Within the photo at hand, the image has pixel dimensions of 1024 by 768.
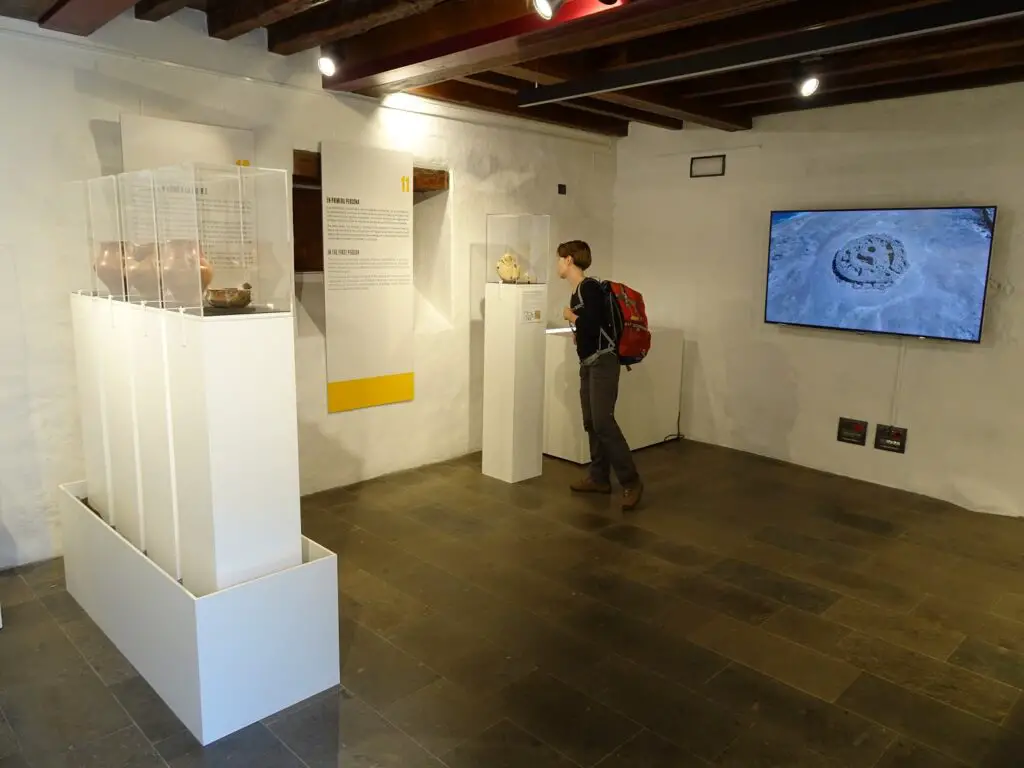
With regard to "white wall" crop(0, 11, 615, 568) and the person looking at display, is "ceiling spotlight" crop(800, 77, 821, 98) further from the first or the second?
"white wall" crop(0, 11, 615, 568)

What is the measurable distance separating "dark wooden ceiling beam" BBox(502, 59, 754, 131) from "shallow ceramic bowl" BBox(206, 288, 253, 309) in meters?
2.40

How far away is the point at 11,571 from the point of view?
3438 mm

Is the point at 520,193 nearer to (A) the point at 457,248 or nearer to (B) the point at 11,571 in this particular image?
(A) the point at 457,248

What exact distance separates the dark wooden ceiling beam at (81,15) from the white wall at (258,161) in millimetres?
91

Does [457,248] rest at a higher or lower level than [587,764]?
higher

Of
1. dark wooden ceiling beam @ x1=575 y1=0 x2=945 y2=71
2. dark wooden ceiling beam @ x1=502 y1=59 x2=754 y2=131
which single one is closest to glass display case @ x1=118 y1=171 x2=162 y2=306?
dark wooden ceiling beam @ x1=502 y1=59 x2=754 y2=131

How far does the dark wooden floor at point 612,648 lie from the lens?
2.31m

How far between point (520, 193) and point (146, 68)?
270cm

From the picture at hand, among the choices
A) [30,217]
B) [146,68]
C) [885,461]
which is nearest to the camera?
[30,217]

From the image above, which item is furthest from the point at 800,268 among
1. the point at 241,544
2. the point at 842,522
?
the point at 241,544

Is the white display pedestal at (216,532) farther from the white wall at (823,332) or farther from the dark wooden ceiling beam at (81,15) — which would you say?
the white wall at (823,332)

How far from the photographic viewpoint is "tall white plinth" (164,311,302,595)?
220 cm

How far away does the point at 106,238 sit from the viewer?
3.00m

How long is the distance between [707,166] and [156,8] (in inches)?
157
